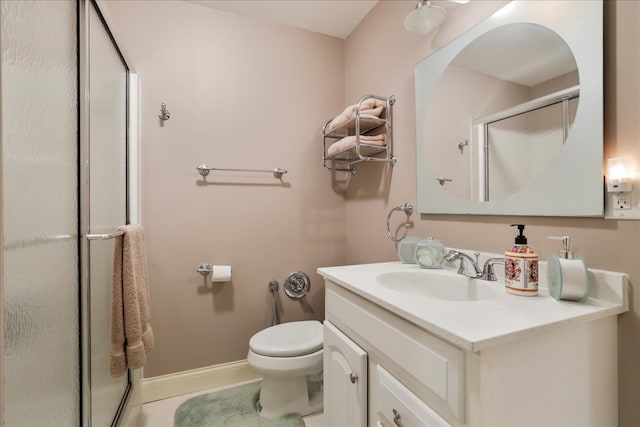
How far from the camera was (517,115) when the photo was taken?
0.98m

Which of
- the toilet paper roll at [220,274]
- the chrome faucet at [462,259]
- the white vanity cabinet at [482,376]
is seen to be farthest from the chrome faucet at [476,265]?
the toilet paper roll at [220,274]

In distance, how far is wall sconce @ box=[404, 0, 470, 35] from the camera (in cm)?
115

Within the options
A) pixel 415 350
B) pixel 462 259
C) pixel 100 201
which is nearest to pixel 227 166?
pixel 100 201

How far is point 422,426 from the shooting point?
65 centimetres

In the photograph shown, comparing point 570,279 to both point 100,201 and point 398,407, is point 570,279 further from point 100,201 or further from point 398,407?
point 100,201

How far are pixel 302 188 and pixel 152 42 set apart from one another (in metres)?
1.21

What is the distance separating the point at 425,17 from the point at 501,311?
1145 millimetres

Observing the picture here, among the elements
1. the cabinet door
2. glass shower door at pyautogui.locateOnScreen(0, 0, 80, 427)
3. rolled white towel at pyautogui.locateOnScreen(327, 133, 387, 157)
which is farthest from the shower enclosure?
rolled white towel at pyautogui.locateOnScreen(327, 133, 387, 157)

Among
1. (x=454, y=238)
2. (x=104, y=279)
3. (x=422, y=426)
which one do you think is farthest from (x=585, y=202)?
(x=104, y=279)

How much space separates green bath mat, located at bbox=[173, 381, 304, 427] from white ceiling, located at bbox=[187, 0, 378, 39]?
2308mm

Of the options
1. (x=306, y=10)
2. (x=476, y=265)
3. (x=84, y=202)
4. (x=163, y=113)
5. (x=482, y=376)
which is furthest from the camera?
(x=306, y=10)

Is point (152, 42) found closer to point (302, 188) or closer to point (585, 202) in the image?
point (302, 188)

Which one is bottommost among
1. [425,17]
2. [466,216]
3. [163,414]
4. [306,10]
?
[163,414]

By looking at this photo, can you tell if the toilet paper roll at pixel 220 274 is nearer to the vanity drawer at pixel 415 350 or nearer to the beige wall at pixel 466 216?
the beige wall at pixel 466 216
